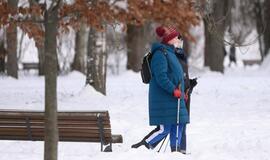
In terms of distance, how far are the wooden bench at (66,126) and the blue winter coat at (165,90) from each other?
0.61 meters

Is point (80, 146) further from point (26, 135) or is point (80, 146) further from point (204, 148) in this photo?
point (204, 148)

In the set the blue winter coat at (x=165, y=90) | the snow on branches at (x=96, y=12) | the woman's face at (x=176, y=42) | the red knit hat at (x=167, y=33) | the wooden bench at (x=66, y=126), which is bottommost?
the wooden bench at (x=66, y=126)

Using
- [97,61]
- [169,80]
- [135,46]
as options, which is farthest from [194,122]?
[135,46]

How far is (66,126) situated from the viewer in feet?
30.1

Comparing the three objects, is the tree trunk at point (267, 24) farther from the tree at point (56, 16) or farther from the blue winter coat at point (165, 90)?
the blue winter coat at point (165, 90)

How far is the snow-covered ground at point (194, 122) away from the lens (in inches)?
358

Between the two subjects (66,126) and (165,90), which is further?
(66,126)

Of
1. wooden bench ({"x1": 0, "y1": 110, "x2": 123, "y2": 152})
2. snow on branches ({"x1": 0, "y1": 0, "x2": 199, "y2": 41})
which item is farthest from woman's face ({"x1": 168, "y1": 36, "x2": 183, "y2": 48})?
wooden bench ({"x1": 0, "y1": 110, "x2": 123, "y2": 152})

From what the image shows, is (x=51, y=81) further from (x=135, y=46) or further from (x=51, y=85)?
(x=135, y=46)

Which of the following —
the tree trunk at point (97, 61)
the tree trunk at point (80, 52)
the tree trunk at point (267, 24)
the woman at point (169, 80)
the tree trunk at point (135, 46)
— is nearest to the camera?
the woman at point (169, 80)

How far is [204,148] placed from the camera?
32.2 ft

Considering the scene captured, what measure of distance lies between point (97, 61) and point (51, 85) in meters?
10.6

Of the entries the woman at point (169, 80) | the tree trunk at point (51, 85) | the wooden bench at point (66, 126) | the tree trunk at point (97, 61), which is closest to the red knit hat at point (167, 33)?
the woman at point (169, 80)

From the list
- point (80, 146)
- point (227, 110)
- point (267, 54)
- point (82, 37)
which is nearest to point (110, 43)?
point (82, 37)
